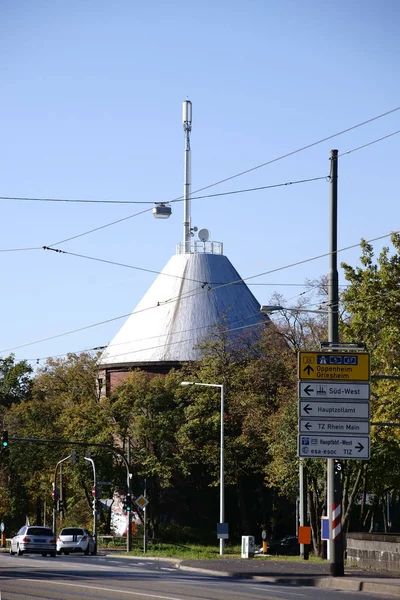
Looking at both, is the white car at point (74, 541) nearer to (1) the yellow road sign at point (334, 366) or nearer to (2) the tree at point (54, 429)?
(2) the tree at point (54, 429)

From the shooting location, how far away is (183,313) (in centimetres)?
7906

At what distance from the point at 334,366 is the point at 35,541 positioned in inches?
973

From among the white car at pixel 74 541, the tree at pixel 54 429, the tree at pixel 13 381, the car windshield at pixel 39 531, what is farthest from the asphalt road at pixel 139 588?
the tree at pixel 13 381

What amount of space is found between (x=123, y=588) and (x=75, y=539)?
31.9m

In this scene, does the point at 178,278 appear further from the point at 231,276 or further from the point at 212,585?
the point at 212,585

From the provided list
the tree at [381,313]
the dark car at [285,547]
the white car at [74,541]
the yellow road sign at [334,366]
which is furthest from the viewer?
the dark car at [285,547]

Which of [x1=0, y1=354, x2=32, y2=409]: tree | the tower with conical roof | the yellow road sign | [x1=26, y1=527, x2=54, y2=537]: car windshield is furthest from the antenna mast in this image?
the yellow road sign

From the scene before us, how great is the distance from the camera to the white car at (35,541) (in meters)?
48.4

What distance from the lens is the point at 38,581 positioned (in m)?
26.4

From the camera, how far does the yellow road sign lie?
27.6m

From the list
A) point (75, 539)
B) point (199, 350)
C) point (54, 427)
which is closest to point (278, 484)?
point (75, 539)

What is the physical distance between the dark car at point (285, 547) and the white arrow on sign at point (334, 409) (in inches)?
1548

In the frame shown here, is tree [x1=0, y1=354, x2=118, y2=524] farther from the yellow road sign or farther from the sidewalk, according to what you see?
the yellow road sign

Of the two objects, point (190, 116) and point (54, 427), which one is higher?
point (190, 116)
